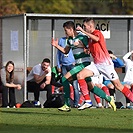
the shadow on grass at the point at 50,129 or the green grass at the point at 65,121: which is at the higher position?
the shadow on grass at the point at 50,129

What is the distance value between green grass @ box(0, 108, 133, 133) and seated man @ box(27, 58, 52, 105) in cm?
376

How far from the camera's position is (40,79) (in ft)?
78.8

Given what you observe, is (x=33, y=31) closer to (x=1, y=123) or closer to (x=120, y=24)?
(x=120, y=24)

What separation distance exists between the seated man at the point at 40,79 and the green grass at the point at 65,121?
3762mm

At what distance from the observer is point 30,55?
83.1 ft

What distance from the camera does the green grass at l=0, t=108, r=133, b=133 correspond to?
14.7 metres

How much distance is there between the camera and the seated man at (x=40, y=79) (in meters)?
23.9

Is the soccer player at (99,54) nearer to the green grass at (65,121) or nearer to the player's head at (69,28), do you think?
the green grass at (65,121)

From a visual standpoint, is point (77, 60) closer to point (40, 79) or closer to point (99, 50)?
point (99, 50)

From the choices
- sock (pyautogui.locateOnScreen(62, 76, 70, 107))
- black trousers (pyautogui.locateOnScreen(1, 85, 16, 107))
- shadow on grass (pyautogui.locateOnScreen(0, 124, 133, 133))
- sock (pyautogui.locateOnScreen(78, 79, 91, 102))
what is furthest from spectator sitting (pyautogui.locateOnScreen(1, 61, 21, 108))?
shadow on grass (pyautogui.locateOnScreen(0, 124, 133, 133))

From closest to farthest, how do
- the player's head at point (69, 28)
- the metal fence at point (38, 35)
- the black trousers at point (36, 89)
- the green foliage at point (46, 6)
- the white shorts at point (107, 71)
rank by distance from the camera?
the white shorts at point (107, 71) < the player's head at point (69, 28) < the black trousers at point (36, 89) < the metal fence at point (38, 35) < the green foliage at point (46, 6)

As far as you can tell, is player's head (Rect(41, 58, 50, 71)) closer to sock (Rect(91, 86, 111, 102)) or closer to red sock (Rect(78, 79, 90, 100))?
sock (Rect(91, 86, 111, 102))

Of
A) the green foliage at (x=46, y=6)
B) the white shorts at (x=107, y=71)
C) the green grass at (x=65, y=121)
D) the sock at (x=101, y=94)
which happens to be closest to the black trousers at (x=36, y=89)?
the green grass at (x=65, y=121)

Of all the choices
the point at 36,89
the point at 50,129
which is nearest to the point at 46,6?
the point at 36,89
